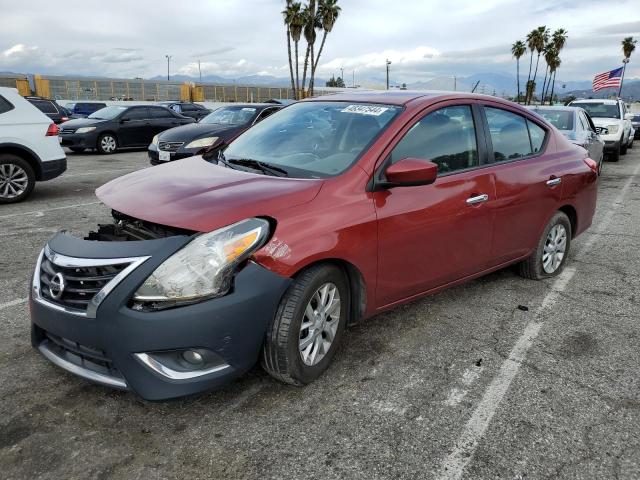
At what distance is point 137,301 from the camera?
7.88 feet

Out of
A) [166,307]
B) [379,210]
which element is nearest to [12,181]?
[166,307]

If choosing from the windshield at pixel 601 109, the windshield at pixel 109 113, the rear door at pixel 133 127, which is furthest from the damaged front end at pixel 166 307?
the windshield at pixel 601 109

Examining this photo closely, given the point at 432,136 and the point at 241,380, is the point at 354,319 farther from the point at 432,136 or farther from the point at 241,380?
the point at 432,136

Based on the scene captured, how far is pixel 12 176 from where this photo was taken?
25.7 ft

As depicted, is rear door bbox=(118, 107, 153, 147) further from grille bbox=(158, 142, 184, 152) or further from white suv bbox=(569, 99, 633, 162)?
white suv bbox=(569, 99, 633, 162)

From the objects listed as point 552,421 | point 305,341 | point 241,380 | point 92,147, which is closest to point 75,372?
point 241,380

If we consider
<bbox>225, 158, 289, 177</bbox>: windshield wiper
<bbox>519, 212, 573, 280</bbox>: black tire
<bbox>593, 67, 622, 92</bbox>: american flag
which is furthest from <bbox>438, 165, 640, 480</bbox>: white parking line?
<bbox>593, 67, 622, 92</bbox>: american flag

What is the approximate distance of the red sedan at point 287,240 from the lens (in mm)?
2430

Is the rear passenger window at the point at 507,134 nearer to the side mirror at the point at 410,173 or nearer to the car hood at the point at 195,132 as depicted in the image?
the side mirror at the point at 410,173

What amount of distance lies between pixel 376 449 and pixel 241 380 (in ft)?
2.94

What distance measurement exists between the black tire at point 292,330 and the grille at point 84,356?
72 centimetres

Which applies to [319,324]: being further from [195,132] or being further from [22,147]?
[195,132]

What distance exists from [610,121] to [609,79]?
11.5m

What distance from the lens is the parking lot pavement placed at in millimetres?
2336
